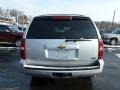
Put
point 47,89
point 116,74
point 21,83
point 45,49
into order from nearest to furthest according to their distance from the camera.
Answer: point 45,49 → point 47,89 → point 21,83 → point 116,74

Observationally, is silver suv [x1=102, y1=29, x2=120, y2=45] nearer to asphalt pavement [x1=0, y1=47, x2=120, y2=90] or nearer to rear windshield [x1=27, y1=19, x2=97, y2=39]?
asphalt pavement [x1=0, y1=47, x2=120, y2=90]

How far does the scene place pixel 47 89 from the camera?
7887 millimetres

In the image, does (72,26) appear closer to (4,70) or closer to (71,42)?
(71,42)

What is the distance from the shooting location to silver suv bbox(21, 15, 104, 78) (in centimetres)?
724

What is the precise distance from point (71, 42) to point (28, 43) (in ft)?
3.29

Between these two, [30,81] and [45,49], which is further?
[30,81]

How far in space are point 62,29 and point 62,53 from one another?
0.62m

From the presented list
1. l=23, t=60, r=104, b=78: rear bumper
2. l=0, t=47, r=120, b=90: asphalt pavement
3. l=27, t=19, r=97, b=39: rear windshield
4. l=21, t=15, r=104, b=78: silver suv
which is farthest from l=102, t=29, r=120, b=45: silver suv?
l=23, t=60, r=104, b=78: rear bumper

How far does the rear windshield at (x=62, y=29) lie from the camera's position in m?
7.39

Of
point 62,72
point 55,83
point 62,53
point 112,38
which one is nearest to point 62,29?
point 62,53

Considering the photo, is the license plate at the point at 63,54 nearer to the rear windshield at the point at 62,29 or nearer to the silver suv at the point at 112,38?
the rear windshield at the point at 62,29

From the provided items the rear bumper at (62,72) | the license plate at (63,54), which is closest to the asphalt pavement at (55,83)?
the rear bumper at (62,72)

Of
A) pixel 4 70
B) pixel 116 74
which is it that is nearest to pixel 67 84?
pixel 116 74

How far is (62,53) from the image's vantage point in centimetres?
728
